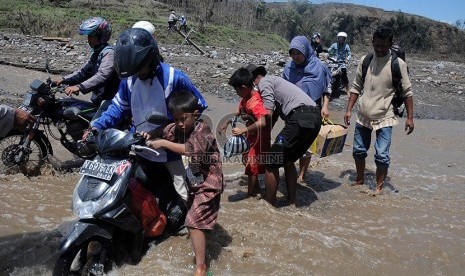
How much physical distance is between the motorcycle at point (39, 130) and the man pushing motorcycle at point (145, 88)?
175 centimetres

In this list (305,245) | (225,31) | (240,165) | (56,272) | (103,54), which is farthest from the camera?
(225,31)

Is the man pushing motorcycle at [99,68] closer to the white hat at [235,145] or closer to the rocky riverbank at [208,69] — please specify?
the white hat at [235,145]

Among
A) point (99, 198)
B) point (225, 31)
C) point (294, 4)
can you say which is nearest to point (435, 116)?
point (99, 198)

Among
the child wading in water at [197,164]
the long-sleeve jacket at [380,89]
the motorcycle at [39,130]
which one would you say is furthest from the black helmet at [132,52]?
the long-sleeve jacket at [380,89]

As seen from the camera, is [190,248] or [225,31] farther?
[225,31]

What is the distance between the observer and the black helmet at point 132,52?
10.5 feet

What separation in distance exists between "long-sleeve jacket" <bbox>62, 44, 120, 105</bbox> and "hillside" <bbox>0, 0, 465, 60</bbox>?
2027cm

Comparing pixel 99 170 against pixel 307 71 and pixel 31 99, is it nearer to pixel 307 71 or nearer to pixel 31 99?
pixel 31 99

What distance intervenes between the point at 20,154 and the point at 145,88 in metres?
2.51

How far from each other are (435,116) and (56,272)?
1196 centimetres

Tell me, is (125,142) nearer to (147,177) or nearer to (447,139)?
(147,177)

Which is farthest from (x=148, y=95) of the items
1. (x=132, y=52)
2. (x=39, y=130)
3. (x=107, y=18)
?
(x=107, y=18)

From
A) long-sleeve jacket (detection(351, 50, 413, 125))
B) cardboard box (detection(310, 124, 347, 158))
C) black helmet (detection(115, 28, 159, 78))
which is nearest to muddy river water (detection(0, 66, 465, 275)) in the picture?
cardboard box (detection(310, 124, 347, 158))

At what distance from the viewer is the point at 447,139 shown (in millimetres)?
9648
